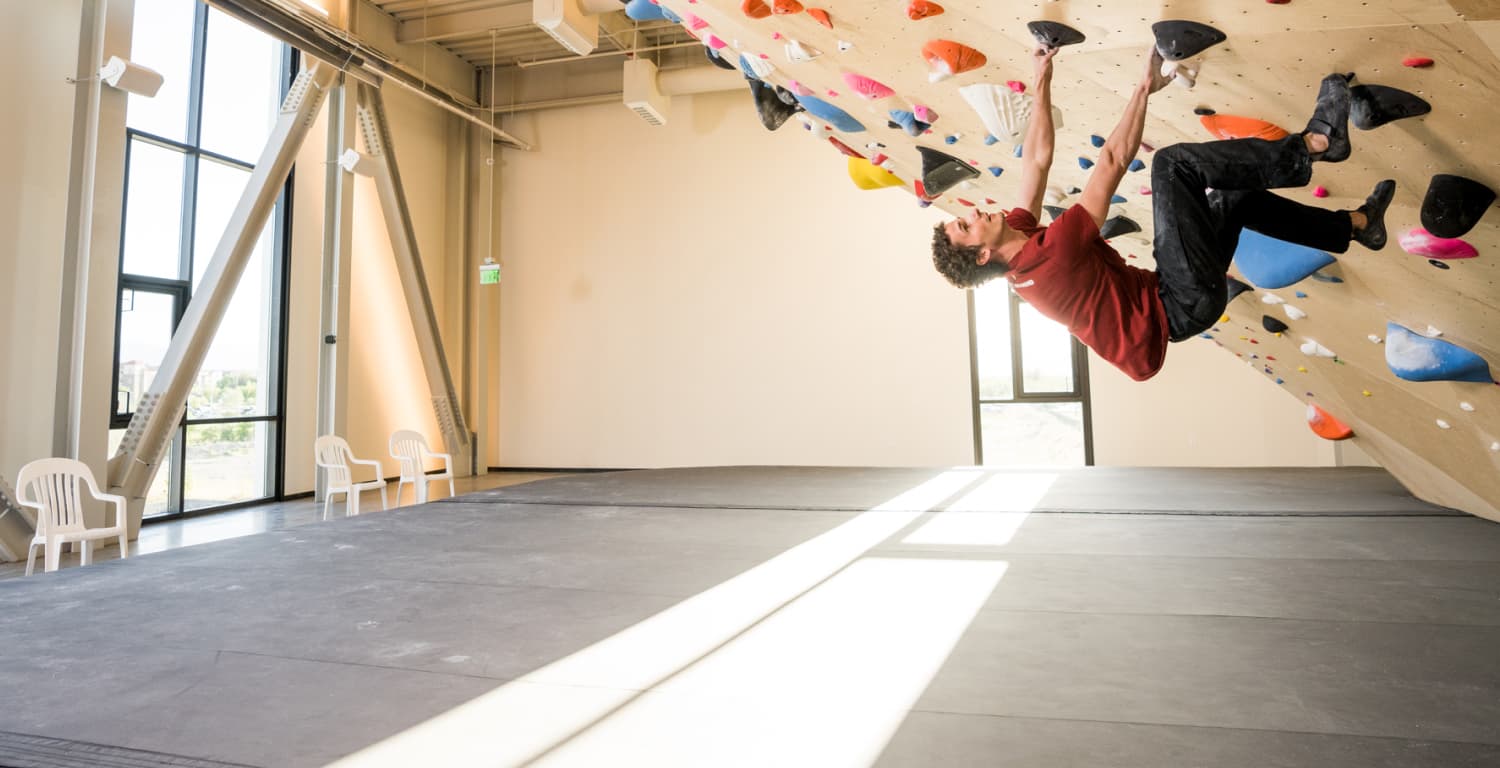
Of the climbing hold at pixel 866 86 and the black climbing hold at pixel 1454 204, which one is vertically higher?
the climbing hold at pixel 866 86

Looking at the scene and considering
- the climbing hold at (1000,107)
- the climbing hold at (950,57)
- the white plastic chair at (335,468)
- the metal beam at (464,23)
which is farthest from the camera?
the metal beam at (464,23)

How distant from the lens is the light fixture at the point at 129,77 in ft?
16.5

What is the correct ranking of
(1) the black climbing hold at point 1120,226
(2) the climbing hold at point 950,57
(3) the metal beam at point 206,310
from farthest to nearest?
1. (3) the metal beam at point 206,310
2. (1) the black climbing hold at point 1120,226
3. (2) the climbing hold at point 950,57

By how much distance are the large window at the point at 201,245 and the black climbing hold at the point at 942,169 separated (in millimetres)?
5969

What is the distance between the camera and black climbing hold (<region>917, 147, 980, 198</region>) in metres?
3.35

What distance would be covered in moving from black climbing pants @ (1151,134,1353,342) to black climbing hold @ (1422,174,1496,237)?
196mm

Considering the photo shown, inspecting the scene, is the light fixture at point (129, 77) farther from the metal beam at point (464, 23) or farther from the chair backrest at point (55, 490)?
the metal beam at point (464, 23)

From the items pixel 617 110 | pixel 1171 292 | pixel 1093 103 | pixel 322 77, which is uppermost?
pixel 617 110

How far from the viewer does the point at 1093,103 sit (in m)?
2.30

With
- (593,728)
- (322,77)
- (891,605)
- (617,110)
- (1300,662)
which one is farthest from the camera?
(617,110)

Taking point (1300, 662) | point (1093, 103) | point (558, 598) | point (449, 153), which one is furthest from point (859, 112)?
point (449, 153)

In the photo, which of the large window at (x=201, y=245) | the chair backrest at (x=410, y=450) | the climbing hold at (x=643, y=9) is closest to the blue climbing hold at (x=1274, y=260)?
the climbing hold at (x=643, y=9)

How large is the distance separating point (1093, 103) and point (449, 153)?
9290 mm

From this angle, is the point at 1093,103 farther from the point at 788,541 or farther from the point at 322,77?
the point at 322,77
